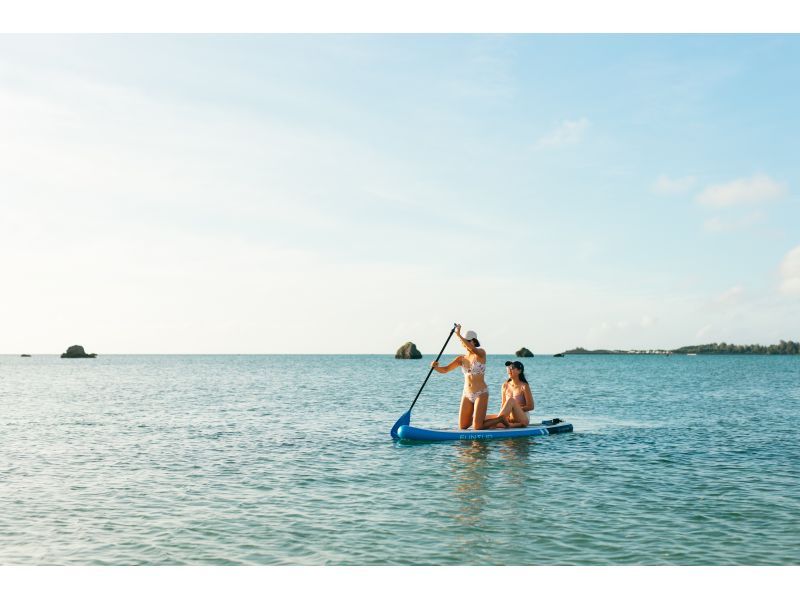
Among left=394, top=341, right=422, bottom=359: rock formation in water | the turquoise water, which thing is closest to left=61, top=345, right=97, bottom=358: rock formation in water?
left=394, top=341, right=422, bottom=359: rock formation in water

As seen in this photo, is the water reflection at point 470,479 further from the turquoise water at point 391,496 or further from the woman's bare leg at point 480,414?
the woman's bare leg at point 480,414

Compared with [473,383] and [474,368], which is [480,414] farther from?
[474,368]

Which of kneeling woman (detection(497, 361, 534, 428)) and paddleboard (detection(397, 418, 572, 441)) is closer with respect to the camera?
paddleboard (detection(397, 418, 572, 441))

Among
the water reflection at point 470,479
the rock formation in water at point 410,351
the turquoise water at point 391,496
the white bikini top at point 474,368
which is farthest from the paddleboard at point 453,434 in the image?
the rock formation in water at point 410,351

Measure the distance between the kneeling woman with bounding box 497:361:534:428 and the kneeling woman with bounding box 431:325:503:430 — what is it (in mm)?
356

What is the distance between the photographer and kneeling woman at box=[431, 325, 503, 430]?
19266 mm

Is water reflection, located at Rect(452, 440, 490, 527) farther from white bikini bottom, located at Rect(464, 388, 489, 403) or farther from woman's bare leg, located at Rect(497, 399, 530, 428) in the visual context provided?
woman's bare leg, located at Rect(497, 399, 530, 428)

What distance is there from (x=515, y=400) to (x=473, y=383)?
6.66 ft

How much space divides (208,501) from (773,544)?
31.4 feet

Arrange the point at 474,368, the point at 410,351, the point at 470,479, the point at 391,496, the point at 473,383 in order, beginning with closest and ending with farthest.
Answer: the point at 391,496 < the point at 470,479 < the point at 474,368 < the point at 473,383 < the point at 410,351

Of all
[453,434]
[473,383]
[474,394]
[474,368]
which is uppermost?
[474,368]

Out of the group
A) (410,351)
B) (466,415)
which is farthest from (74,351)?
(466,415)

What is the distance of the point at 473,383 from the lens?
65.4 feet
